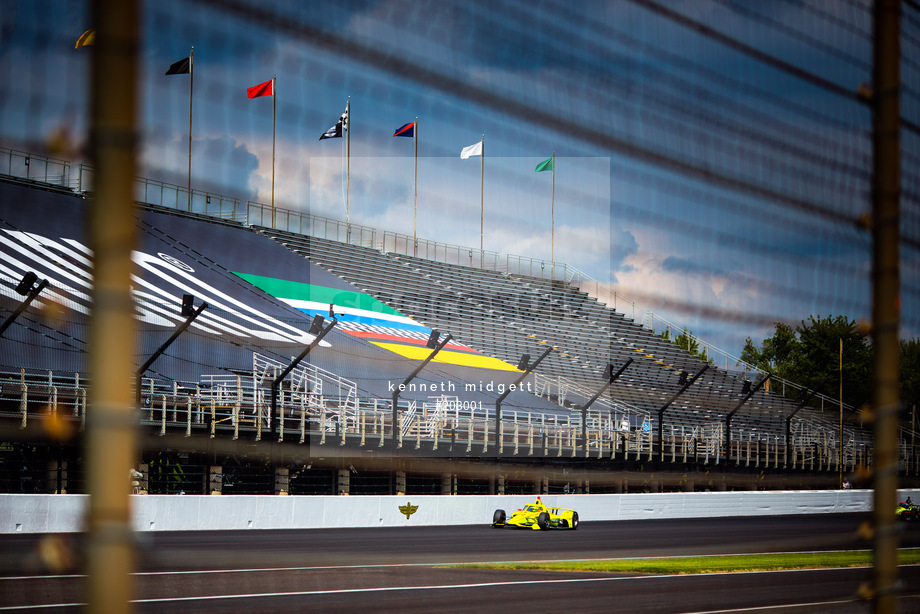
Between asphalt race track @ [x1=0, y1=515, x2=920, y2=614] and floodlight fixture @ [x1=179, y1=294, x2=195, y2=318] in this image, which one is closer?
asphalt race track @ [x1=0, y1=515, x2=920, y2=614]

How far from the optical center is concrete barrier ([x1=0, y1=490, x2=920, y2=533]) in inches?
699

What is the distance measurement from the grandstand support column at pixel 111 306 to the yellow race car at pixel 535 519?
69.0 feet

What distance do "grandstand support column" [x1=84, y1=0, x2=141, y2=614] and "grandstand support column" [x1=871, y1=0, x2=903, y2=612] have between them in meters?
2.63

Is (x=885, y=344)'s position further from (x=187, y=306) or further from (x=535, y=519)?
(x=535, y=519)

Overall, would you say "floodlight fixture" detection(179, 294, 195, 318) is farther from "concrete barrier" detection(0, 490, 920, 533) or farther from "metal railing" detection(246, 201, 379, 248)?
"metal railing" detection(246, 201, 379, 248)

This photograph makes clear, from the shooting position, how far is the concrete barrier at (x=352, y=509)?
17766 millimetres

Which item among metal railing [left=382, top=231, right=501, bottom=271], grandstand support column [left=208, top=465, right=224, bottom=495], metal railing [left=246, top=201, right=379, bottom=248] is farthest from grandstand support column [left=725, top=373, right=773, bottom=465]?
metal railing [left=246, top=201, right=379, bottom=248]

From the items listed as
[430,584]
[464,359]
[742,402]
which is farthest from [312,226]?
[430,584]

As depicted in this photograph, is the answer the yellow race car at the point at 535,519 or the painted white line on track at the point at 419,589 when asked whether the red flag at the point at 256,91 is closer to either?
the painted white line on track at the point at 419,589

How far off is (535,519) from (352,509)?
4.16 metres

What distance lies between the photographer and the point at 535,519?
73.5 feet

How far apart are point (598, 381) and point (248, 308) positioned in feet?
37.4

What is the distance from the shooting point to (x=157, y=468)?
88.0ft

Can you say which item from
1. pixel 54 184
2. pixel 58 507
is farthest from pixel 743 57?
pixel 54 184
